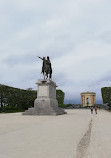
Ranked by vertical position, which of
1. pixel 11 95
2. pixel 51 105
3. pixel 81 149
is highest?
pixel 11 95

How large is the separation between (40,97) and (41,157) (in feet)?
77.9

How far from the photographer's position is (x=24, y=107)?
5569 centimetres

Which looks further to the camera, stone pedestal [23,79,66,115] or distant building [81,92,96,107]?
distant building [81,92,96,107]

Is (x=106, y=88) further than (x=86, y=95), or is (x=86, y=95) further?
(x=86, y=95)

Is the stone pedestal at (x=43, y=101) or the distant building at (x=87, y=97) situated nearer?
the stone pedestal at (x=43, y=101)

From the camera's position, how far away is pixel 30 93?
184 ft

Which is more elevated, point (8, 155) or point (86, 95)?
point (86, 95)

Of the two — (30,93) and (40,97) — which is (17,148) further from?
(30,93)

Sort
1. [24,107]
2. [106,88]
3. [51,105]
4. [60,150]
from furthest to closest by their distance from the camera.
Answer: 1. [106,88]
2. [24,107]
3. [51,105]
4. [60,150]

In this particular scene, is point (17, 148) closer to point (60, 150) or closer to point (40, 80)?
point (60, 150)

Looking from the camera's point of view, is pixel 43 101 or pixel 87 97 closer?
pixel 43 101

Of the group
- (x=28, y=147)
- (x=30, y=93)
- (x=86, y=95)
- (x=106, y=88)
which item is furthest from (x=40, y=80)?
(x=86, y=95)

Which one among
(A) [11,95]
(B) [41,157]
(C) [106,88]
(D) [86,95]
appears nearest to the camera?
(B) [41,157]

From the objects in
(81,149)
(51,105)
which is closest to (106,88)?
(51,105)
